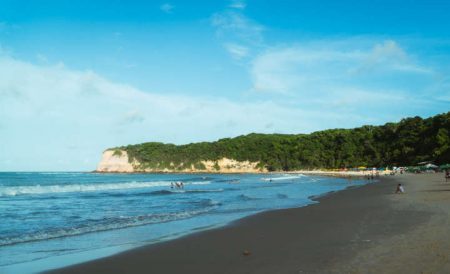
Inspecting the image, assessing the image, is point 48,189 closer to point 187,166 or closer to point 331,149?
point 331,149

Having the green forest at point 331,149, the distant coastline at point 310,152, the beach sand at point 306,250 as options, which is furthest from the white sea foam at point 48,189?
the green forest at point 331,149

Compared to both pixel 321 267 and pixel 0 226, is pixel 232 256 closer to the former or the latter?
pixel 321 267

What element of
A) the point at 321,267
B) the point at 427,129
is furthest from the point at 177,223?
the point at 427,129

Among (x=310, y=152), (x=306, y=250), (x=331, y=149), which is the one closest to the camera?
(x=306, y=250)

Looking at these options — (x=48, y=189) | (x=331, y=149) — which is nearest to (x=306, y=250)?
(x=48, y=189)

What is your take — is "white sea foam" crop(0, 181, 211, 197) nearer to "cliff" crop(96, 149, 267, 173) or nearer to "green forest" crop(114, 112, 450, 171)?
"green forest" crop(114, 112, 450, 171)

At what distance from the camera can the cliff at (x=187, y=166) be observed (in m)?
170

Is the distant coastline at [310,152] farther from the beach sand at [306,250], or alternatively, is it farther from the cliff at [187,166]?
the beach sand at [306,250]

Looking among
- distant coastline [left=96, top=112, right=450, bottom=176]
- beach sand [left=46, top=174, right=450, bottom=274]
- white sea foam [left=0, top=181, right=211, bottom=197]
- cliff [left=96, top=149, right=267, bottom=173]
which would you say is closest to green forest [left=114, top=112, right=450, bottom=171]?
distant coastline [left=96, top=112, right=450, bottom=176]

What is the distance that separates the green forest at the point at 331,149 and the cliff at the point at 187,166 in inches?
51.8

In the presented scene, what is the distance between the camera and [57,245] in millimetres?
12305

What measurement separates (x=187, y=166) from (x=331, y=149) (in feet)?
225

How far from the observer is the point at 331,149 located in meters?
144

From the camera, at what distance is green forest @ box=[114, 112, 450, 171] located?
96.0m
